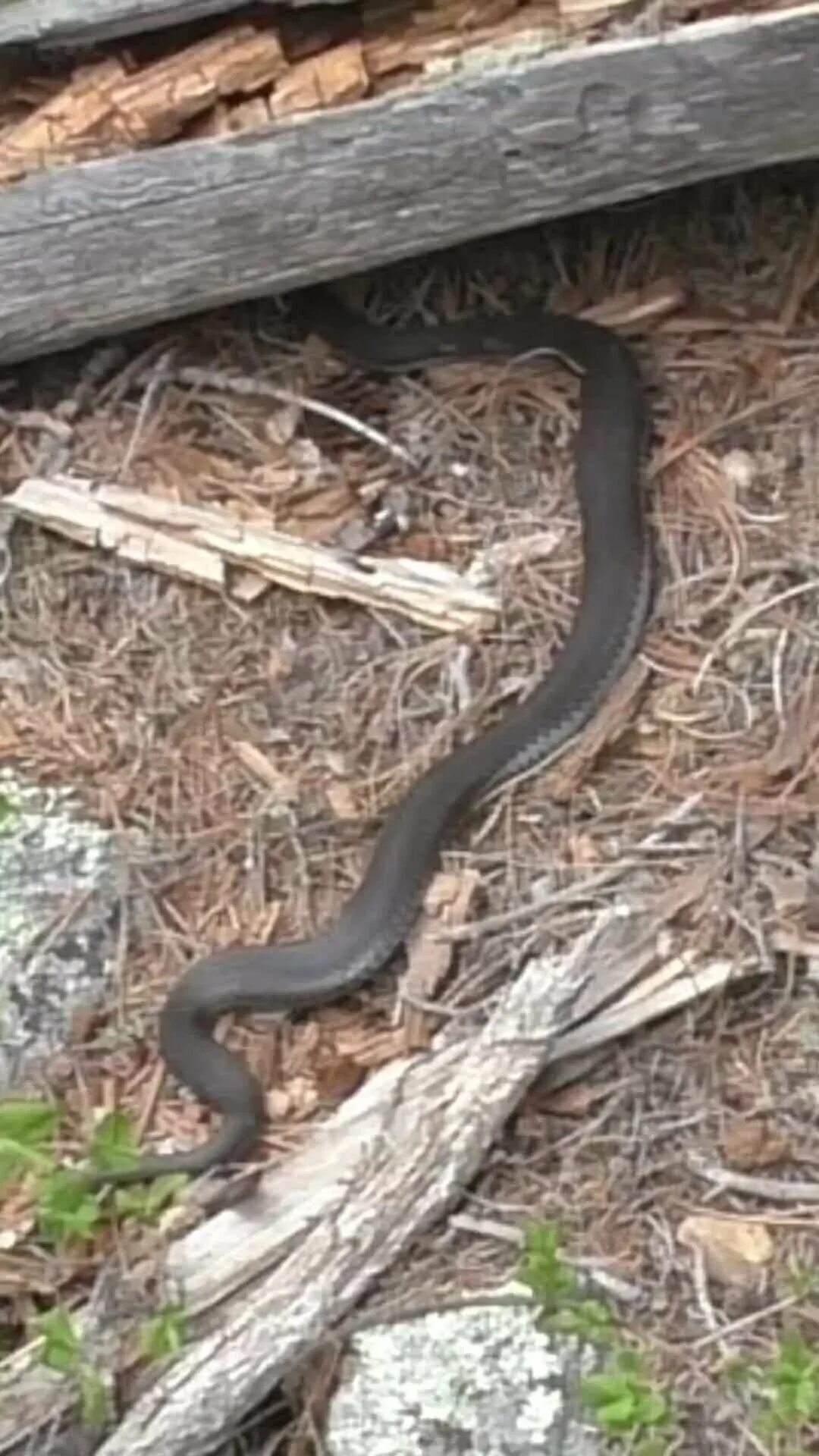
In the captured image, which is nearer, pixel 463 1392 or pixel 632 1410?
pixel 632 1410

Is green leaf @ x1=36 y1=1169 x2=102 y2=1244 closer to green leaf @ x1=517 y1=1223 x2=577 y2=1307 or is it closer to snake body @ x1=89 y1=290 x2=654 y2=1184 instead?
snake body @ x1=89 y1=290 x2=654 y2=1184

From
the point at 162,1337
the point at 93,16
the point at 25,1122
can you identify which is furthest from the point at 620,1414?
the point at 93,16

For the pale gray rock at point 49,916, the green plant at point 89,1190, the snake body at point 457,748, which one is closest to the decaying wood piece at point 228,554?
the snake body at point 457,748

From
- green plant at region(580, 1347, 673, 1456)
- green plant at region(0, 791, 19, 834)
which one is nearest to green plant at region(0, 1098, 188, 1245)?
green plant at region(0, 791, 19, 834)

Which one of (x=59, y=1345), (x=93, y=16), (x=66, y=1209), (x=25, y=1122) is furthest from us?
(x=93, y=16)

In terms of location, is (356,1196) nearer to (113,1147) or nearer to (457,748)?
(113,1147)

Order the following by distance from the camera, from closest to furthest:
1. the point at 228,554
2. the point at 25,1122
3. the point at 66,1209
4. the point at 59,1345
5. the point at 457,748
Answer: the point at 25,1122 → the point at 59,1345 → the point at 66,1209 → the point at 457,748 → the point at 228,554
